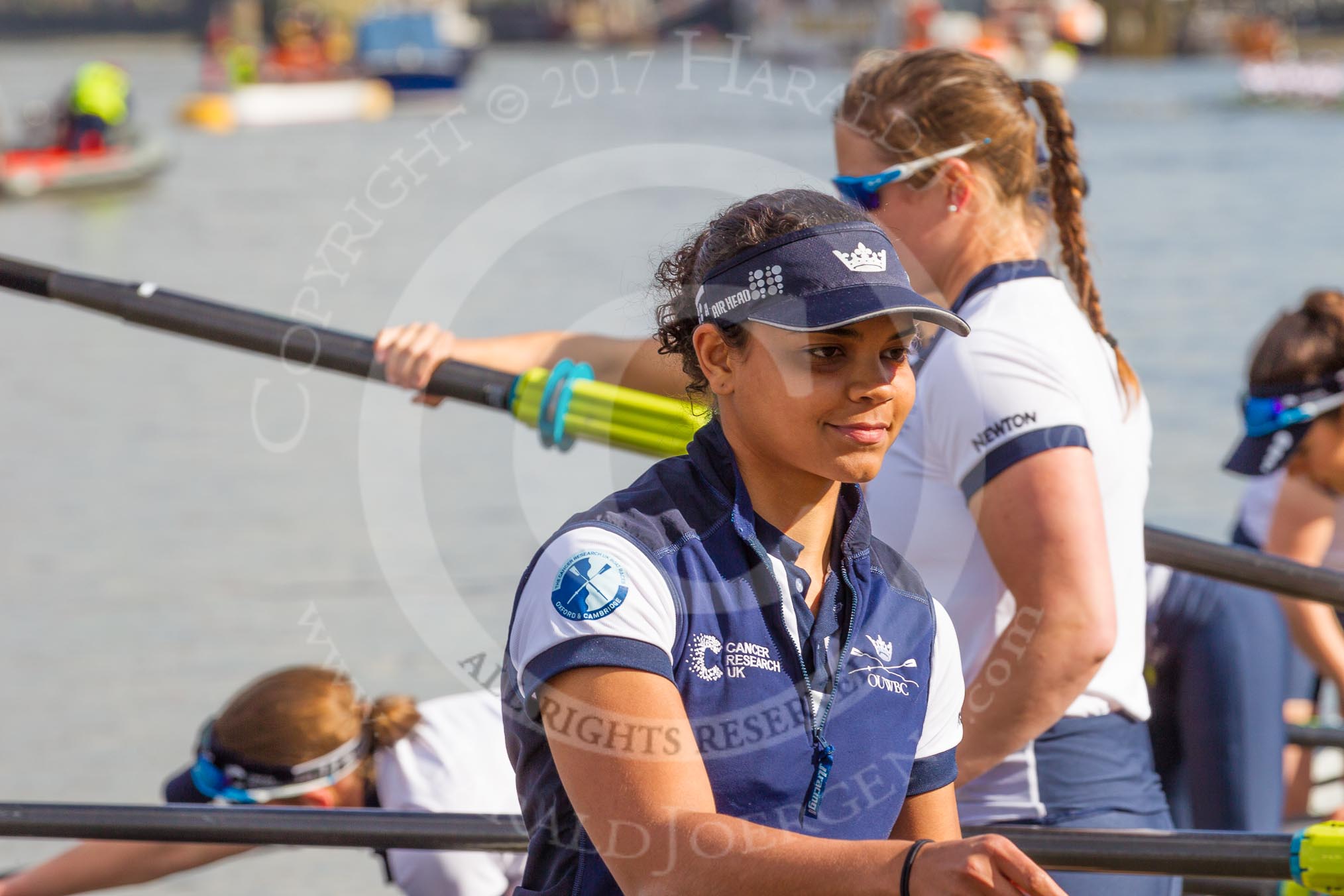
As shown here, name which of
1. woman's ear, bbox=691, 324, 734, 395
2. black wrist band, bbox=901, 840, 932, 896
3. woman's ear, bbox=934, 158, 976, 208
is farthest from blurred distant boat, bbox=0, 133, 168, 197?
black wrist band, bbox=901, 840, 932, 896

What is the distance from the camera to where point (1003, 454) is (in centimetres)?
214

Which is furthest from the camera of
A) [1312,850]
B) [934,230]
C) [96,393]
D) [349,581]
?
[96,393]

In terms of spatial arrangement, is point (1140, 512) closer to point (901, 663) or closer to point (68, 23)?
point (901, 663)

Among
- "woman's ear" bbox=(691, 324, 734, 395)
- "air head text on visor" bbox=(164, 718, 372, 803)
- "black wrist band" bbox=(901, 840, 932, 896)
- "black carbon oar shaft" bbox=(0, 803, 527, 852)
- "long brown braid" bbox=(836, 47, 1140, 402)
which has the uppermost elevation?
"long brown braid" bbox=(836, 47, 1140, 402)

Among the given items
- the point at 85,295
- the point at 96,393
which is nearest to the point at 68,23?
the point at 96,393

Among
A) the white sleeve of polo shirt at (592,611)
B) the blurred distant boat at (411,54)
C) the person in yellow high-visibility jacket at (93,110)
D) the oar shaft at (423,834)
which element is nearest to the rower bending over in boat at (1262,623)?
the oar shaft at (423,834)

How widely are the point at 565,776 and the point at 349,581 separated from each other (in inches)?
302

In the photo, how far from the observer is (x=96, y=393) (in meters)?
14.0

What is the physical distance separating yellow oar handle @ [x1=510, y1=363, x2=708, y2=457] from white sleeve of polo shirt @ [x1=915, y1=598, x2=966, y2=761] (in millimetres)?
898

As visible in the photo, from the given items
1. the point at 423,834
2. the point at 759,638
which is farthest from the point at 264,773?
the point at 759,638

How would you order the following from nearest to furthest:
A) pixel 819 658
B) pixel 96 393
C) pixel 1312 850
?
pixel 819 658 → pixel 1312 850 → pixel 96 393

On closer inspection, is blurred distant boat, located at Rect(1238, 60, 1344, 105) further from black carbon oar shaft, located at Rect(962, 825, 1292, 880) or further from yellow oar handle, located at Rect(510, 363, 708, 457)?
black carbon oar shaft, located at Rect(962, 825, 1292, 880)

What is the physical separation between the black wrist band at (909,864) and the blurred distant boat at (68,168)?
22.9 meters

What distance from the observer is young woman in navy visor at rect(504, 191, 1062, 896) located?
1562mm
